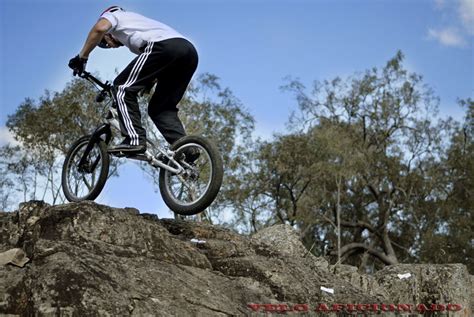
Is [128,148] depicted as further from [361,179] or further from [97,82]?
[361,179]

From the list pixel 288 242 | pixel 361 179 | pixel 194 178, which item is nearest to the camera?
pixel 194 178

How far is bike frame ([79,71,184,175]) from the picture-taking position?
747cm

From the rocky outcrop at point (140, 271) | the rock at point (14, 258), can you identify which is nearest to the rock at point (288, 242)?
the rocky outcrop at point (140, 271)

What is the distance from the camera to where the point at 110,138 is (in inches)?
333

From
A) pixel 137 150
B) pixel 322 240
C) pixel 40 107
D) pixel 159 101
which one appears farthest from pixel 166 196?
pixel 322 240

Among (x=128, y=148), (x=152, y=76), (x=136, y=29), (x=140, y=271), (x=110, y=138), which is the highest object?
(x=136, y=29)

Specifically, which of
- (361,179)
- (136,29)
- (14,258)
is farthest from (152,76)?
(361,179)

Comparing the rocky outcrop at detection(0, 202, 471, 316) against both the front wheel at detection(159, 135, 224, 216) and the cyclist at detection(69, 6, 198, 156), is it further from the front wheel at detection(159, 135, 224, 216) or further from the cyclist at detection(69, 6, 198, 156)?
the cyclist at detection(69, 6, 198, 156)

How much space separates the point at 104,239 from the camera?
6434mm

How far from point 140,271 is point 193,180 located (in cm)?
183

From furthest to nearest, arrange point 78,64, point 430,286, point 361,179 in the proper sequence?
point 361,179, point 430,286, point 78,64

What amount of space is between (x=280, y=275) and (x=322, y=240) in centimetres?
3501

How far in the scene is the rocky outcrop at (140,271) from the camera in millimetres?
5285

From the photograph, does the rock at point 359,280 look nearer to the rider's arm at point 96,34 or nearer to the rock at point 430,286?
the rock at point 430,286
